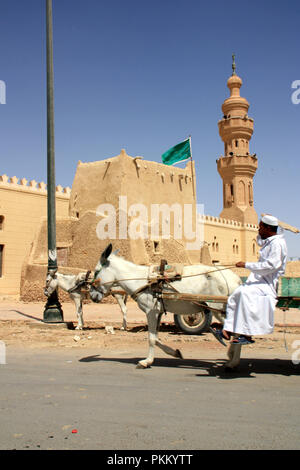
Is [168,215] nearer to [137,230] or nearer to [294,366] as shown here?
[137,230]

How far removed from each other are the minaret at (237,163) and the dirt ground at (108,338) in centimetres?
3989

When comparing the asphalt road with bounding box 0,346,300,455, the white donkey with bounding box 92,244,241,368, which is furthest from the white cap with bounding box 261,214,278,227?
the asphalt road with bounding box 0,346,300,455

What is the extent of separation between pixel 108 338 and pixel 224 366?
4.13 metres

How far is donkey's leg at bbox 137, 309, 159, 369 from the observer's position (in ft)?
19.4

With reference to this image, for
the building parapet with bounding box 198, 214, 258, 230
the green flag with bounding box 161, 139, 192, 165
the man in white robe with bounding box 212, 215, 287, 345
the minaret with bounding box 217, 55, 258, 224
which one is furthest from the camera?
the minaret with bounding box 217, 55, 258, 224

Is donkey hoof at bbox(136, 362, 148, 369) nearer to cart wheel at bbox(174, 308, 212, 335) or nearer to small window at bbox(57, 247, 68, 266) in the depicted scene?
cart wheel at bbox(174, 308, 212, 335)

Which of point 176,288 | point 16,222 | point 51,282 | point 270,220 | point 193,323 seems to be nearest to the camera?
point 270,220

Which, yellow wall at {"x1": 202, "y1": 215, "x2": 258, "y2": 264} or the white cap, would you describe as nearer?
the white cap

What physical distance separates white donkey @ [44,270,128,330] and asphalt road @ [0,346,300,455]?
452 cm

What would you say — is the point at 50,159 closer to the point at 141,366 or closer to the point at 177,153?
the point at 141,366

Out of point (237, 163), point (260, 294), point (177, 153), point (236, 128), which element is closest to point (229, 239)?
point (237, 163)

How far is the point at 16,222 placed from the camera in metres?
29.2

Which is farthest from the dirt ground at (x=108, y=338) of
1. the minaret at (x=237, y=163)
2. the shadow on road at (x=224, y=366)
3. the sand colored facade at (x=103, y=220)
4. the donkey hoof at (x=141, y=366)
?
the minaret at (x=237, y=163)
